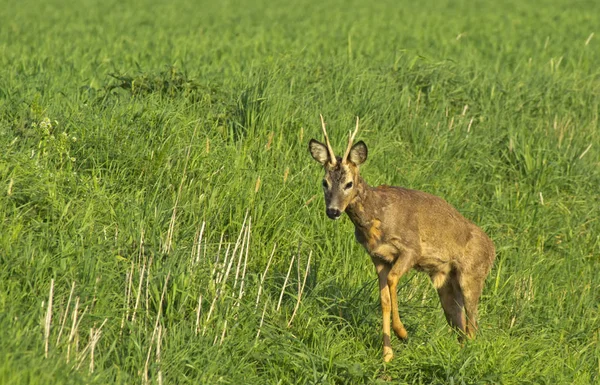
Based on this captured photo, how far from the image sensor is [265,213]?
828 cm

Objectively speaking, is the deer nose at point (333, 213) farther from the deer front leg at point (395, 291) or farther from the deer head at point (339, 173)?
the deer front leg at point (395, 291)

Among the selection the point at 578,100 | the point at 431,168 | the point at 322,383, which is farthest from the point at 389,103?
the point at 322,383

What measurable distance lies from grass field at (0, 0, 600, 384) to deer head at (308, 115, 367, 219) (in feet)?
1.97

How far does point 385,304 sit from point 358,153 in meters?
1.10

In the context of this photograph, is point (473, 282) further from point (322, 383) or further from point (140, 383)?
point (140, 383)

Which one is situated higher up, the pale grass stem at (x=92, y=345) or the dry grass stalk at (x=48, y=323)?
the dry grass stalk at (x=48, y=323)

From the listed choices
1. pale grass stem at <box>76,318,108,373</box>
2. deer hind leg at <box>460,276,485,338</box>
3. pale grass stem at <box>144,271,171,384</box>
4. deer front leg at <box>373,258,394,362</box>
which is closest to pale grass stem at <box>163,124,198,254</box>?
pale grass stem at <box>144,271,171,384</box>

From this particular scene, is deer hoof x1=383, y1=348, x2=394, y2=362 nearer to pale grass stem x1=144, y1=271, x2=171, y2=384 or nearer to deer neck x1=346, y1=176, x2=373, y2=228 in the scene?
deer neck x1=346, y1=176, x2=373, y2=228

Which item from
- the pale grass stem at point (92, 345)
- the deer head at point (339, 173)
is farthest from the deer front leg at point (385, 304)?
the pale grass stem at point (92, 345)

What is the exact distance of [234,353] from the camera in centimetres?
647

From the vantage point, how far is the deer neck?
287 inches

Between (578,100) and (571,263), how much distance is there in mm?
4020

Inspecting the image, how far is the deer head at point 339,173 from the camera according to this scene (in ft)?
22.8

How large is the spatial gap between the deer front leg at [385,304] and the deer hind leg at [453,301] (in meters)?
0.73
